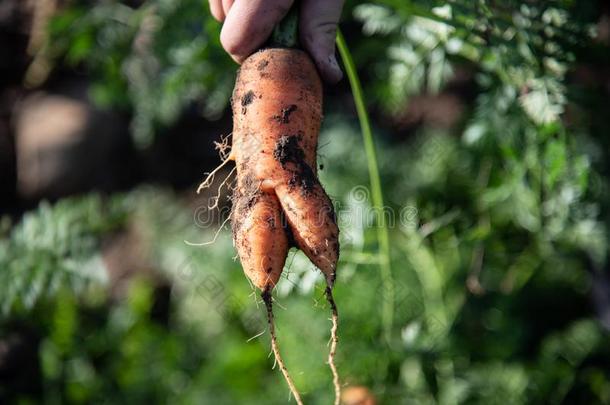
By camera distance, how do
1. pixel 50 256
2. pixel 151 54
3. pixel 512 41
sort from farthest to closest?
pixel 151 54 < pixel 50 256 < pixel 512 41

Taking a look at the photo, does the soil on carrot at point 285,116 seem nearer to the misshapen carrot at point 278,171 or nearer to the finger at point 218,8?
the misshapen carrot at point 278,171

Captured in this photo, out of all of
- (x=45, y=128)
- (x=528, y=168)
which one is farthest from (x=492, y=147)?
(x=45, y=128)

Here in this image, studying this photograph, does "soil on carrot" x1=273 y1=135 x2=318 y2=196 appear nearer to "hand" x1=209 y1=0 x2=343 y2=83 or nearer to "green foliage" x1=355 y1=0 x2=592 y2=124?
"hand" x1=209 y1=0 x2=343 y2=83

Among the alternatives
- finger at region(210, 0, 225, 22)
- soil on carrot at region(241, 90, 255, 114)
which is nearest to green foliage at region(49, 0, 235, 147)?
finger at region(210, 0, 225, 22)

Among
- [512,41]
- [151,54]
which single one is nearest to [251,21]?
[512,41]

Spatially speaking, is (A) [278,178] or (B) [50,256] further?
(B) [50,256]

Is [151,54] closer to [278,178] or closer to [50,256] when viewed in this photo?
[50,256]

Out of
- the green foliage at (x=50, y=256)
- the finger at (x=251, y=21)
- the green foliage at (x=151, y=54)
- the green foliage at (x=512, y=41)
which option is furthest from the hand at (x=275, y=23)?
the green foliage at (x=50, y=256)
